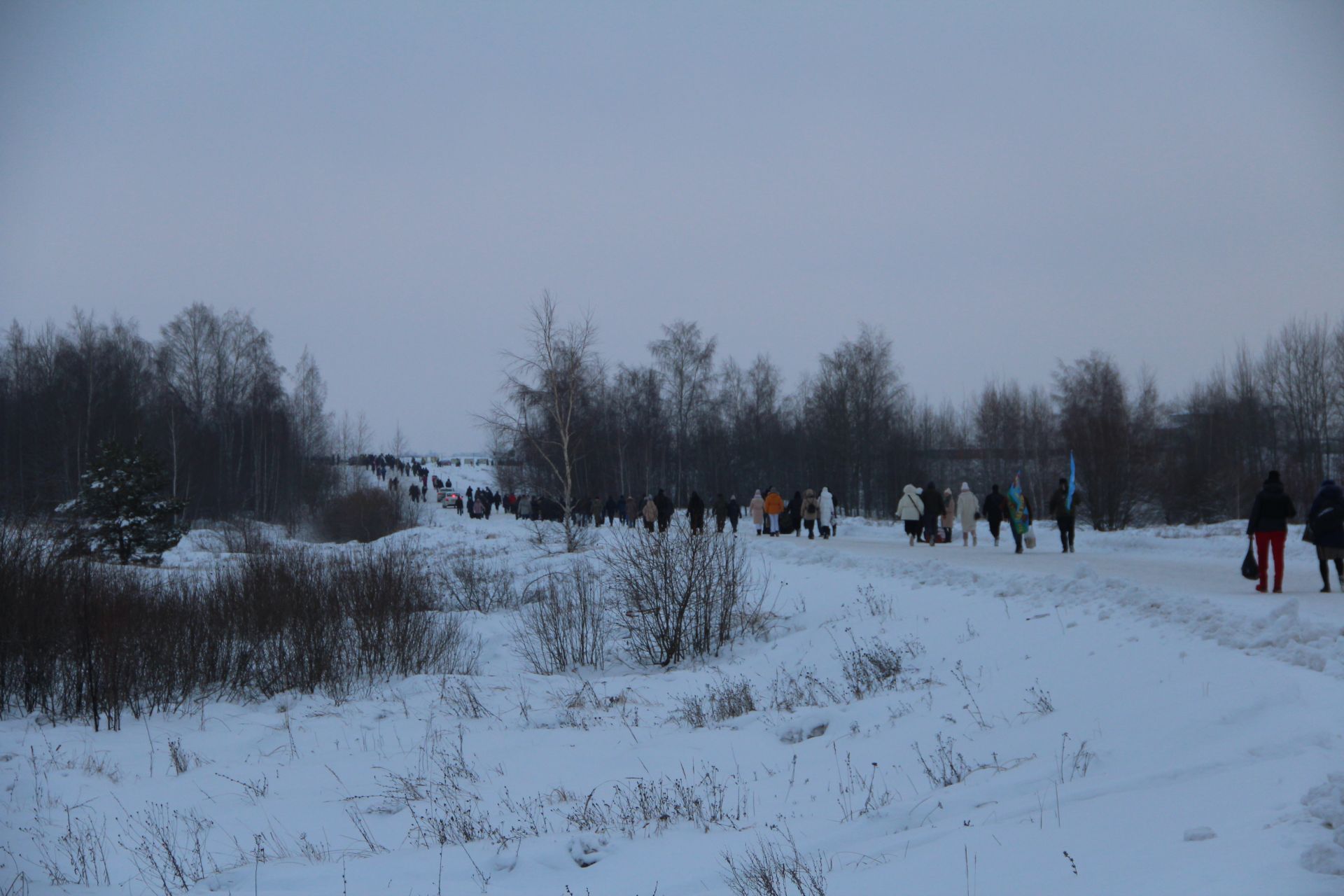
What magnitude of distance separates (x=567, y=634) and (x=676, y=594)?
2.02 metres

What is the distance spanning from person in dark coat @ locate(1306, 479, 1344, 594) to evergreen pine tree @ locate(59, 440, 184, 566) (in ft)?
88.3

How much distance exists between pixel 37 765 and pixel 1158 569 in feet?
55.1

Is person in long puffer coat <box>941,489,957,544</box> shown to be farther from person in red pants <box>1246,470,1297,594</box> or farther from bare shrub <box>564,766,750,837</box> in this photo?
bare shrub <box>564,766,750,837</box>

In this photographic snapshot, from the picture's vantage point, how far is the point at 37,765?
9.38 m

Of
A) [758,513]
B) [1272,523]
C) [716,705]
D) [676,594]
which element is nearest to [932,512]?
[758,513]

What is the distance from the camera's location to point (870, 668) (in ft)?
36.7

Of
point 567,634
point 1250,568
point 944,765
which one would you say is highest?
point 1250,568

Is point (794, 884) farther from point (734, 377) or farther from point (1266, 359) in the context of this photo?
point (734, 377)

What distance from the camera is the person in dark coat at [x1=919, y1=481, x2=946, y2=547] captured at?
26047 millimetres

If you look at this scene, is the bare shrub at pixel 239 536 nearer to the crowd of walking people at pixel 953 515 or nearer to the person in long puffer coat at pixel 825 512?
the crowd of walking people at pixel 953 515

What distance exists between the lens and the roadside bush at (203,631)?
473 inches

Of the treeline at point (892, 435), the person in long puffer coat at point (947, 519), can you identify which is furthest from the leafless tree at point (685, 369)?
the person in long puffer coat at point (947, 519)

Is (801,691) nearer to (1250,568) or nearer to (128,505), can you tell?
(1250,568)

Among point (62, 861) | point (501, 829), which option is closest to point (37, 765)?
point (62, 861)
